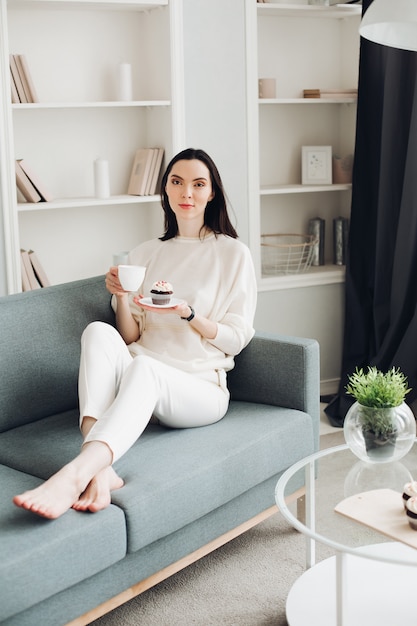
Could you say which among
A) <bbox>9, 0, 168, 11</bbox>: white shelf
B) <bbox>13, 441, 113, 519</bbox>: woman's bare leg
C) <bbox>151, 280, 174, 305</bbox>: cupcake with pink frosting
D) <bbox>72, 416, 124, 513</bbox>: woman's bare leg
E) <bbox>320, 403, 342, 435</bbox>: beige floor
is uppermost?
<bbox>9, 0, 168, 11</bbox>: white shelf

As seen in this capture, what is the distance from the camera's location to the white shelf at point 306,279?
3955 mm

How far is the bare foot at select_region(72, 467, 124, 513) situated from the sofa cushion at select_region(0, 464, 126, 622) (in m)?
0.02

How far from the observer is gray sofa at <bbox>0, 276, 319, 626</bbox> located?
6.24 feet

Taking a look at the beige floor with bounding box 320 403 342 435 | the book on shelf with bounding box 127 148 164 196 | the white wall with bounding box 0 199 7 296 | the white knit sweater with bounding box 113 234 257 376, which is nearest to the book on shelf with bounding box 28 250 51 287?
the white wall with bounding box 0 199 7 296

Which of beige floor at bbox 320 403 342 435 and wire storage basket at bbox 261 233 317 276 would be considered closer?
beige floor at bbox 320 403 342 435

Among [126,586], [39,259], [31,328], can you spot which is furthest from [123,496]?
[39,259]

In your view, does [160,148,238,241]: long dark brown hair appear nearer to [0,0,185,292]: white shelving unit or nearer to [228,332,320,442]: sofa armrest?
[228,332,320,442]: sofa armrest

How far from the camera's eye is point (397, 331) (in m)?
3.75

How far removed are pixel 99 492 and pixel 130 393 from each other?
335 mm

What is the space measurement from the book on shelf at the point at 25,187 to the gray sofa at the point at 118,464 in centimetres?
77

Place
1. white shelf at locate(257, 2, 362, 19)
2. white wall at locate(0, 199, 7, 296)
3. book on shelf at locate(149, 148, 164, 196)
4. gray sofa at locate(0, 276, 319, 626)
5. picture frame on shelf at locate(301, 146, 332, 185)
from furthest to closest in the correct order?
picture frame on shelf at locate(301, 146, 332, 185) → white shelf at locate(257, 2, 362, 19) → book on shelf at locate(149, 148, 164, 196) → white wall at locate(0, 199, 7, 296) → gray sofa at locate(0, 276, 319, 626)

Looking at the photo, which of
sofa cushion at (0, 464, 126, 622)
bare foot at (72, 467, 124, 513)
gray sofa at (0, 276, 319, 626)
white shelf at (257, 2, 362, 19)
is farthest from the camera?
white shelf at (257, 2, 362, 19)

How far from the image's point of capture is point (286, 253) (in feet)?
13.7

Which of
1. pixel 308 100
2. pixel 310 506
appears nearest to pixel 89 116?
pixel 308 100
